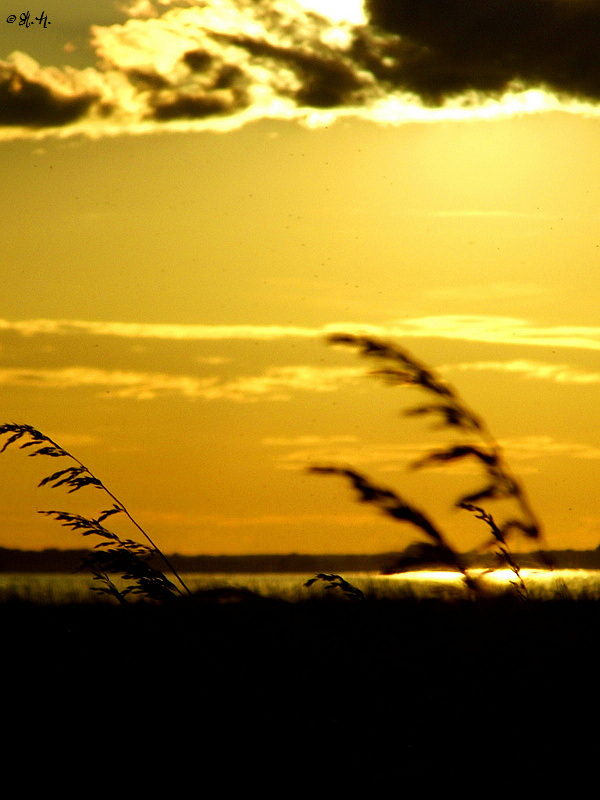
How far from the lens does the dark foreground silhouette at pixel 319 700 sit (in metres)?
2.98

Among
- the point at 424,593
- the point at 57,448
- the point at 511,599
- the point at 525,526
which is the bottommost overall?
the point at 424,593

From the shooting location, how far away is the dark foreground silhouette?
9.77ft

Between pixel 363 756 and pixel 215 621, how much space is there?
61 cm

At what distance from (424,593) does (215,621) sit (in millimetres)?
5677

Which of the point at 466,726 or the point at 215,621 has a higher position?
the point at 215,621

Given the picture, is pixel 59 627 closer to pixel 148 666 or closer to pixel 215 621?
pixel 148 666

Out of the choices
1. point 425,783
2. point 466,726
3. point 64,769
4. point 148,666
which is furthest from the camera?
point 148,666

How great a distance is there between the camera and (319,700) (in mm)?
3396

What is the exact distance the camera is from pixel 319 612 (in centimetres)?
580

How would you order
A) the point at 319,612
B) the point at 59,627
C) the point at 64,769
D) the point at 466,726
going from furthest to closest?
the point at 59,627 → the point at 319,612 → the point at 64,769 → the point at 466,726

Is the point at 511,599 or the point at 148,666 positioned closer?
the point at 511,599

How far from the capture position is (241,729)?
3.29 m

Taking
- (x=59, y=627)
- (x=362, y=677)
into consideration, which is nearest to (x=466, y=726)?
(x=362, y=677)

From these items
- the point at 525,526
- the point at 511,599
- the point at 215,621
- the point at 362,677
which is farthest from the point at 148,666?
the point at 525,526
